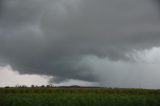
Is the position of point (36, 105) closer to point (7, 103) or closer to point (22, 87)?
point (7, 103)

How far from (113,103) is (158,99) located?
6591 millimetres

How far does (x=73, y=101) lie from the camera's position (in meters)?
32.7

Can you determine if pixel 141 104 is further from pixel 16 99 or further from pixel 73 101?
pixel 16 99

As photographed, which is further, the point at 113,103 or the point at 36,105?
the point at 113,103

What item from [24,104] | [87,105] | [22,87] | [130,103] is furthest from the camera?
[22,87]

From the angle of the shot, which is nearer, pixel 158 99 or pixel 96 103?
pixel 96 103

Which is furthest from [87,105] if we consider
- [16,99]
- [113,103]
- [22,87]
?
[22,87]

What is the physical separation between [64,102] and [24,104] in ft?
14.0

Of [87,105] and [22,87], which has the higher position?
[22,87]

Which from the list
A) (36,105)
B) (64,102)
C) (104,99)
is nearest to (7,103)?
(36,105)

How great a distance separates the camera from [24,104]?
3080cm

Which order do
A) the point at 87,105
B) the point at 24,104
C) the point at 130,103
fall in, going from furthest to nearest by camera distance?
the point at 130,103 → the point at 87,105 → the point at 24,104

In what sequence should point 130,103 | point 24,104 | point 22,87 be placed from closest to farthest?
point 24,104, point 130,103, point 22,87

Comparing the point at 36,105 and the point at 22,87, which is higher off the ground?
the point at 22,87
